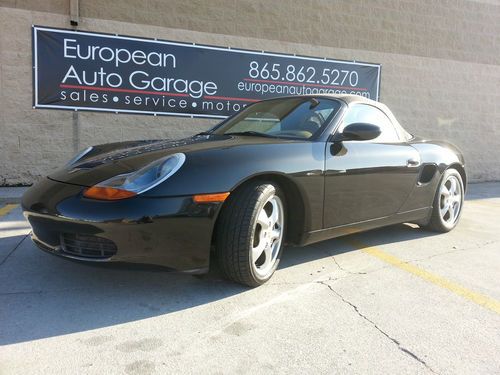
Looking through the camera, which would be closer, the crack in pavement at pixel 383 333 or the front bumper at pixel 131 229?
the crack in pavement at pixel 383 333

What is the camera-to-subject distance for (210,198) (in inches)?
105

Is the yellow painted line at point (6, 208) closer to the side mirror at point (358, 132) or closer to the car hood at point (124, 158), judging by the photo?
the car hood at point (124, 158)

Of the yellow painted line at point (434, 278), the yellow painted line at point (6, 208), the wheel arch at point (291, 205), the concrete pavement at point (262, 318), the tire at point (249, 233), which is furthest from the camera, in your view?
the yellow painted line at point (6, 208)

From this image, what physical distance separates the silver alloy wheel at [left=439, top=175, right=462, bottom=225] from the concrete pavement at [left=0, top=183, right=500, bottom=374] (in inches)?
38.8

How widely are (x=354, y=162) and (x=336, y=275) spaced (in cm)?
89

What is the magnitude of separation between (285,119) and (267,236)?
1.13m

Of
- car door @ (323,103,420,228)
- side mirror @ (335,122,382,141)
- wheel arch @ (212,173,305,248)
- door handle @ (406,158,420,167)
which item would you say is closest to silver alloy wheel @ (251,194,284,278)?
wheel arch @ (212,173,305,248)

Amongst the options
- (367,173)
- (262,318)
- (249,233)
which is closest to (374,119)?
(367,173)

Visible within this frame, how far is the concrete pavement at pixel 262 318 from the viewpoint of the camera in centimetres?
213

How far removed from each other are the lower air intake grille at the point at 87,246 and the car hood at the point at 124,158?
1.11ft

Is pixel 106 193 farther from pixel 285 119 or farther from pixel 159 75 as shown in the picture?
pixel 159 75

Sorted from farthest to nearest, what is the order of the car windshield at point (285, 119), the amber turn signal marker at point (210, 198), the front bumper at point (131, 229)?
1. the car windshield at point (285, 119)
2. the amber turn signal marker at point (210, 198)
3. the front bumper at point (131, 229)

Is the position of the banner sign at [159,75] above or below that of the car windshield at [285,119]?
above

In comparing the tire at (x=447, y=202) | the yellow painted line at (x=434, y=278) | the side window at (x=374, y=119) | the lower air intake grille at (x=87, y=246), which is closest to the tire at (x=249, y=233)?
the lower air intake grille at (x=87, y=246)
